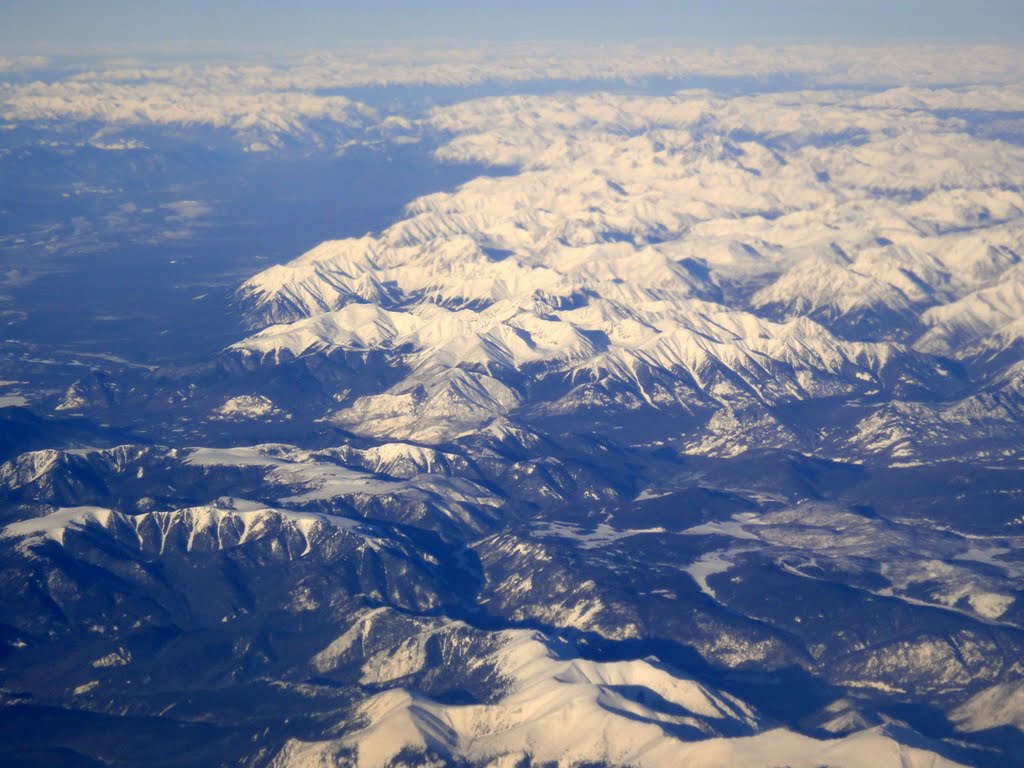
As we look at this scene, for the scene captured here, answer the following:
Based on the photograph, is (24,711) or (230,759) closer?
(230,759)

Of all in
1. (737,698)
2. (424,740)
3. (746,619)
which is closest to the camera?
(424,740)

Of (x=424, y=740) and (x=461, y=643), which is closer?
(x=424, y=740)

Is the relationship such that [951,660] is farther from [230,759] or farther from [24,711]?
[24,711]

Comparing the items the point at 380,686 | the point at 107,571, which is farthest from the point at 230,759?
the point at 107,571

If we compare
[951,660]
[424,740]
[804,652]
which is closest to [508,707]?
[424,740]

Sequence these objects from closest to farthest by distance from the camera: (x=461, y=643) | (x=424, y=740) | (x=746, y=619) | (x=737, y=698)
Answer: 1. (x=424, y=740)
2. (x=737, y=698)
3. (x=461, y=643)
4. (x=746, y=619)

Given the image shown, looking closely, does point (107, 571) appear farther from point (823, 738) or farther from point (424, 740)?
point (823, 738)

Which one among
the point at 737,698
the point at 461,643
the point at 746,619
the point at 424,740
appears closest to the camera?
the point at 424,740

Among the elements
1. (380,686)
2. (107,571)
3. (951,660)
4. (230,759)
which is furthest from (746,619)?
(107,571)
